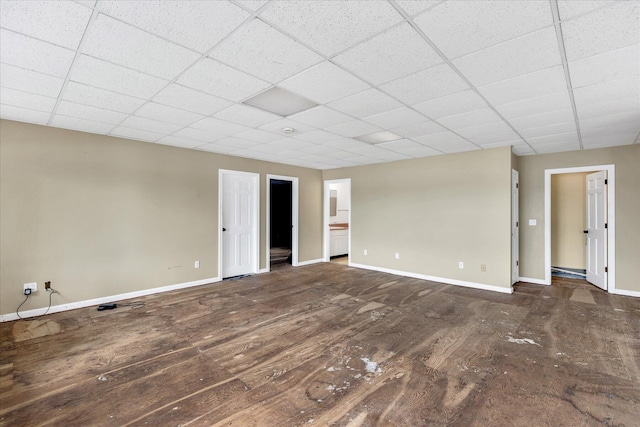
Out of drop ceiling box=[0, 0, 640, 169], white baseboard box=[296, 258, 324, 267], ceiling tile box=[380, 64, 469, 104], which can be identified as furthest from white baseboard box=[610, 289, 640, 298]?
white baseboard box=[296, 258, 324, 267]

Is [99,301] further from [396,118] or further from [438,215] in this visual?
[438,215]

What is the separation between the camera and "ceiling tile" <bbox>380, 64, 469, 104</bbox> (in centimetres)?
228

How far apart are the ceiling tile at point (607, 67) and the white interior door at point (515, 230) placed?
2.72 metres

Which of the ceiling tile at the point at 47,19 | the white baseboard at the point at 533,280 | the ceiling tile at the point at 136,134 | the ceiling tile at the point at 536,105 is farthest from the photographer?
the white baseboard at the point at 533,280

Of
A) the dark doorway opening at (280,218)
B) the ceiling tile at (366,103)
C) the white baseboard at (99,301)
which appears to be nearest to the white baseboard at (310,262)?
the white baseboard at (99,301)

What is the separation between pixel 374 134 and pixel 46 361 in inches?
172

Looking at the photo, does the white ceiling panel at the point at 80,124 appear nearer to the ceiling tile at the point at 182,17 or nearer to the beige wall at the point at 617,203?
the ceiling tile at the point at 182,17

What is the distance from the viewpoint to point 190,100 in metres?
2.87

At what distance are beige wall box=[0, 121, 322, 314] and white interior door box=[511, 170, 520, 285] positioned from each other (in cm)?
515

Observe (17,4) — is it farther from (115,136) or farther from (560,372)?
(560,372)

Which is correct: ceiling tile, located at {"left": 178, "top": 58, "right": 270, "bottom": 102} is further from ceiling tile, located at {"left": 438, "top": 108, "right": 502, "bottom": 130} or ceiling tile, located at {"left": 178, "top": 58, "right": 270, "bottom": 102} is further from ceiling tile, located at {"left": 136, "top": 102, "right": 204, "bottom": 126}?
ceiling tile, located at {"left": 438, "top": 108, "right": 502, "bottom": 130}

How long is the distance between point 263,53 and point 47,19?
4.09 feet

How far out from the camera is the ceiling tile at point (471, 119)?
10.4 feet

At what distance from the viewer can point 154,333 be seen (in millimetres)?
3107
